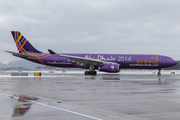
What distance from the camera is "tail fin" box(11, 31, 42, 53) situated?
53.9 meters

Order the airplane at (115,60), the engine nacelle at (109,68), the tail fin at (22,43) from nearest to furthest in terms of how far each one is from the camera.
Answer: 1. the engine nacelle at (109,68)
2. the airplane at (115,60)
3. the tail fin at (22,43)

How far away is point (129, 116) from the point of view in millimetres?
8898

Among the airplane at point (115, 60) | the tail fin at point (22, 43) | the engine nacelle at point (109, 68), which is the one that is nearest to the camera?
the engine nacelle at point (109, 68)

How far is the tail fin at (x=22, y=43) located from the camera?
53906mm

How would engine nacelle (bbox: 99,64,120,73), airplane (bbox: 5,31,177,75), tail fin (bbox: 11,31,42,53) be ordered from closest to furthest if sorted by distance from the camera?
engine nacelle (bbox: 99,64,120,73)
airplane (bbox: 5,31,177,75)
tail fin (bbox: 11,31,42,53)

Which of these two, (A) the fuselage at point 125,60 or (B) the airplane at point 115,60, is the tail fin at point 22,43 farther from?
(A) the fuselage at point 125,60

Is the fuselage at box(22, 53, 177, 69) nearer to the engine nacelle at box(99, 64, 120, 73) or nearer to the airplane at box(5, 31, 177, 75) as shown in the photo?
the airplane at box(5, 31, 177, 75)

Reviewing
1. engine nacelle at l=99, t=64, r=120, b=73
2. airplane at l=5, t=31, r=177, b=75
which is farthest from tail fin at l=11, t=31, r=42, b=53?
engine nacelle at l=99, t=64, r=120, b=73

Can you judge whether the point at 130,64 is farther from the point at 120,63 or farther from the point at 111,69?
the point at 111,69

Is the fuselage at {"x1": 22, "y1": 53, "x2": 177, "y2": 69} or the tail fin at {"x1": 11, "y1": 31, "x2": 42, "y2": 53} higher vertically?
the tail fin at {"x1": 11, "y1": 31, "x2": 42, "y2": 53}

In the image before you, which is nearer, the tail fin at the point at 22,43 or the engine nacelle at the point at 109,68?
the engine nacelle at the point at 109,68

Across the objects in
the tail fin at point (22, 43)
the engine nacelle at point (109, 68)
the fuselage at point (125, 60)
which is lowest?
the engine nacelle at point (109, 68)

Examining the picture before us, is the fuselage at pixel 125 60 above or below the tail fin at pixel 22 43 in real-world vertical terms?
below

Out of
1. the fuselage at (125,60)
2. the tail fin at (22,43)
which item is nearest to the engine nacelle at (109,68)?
the fuselage at (125,60)
